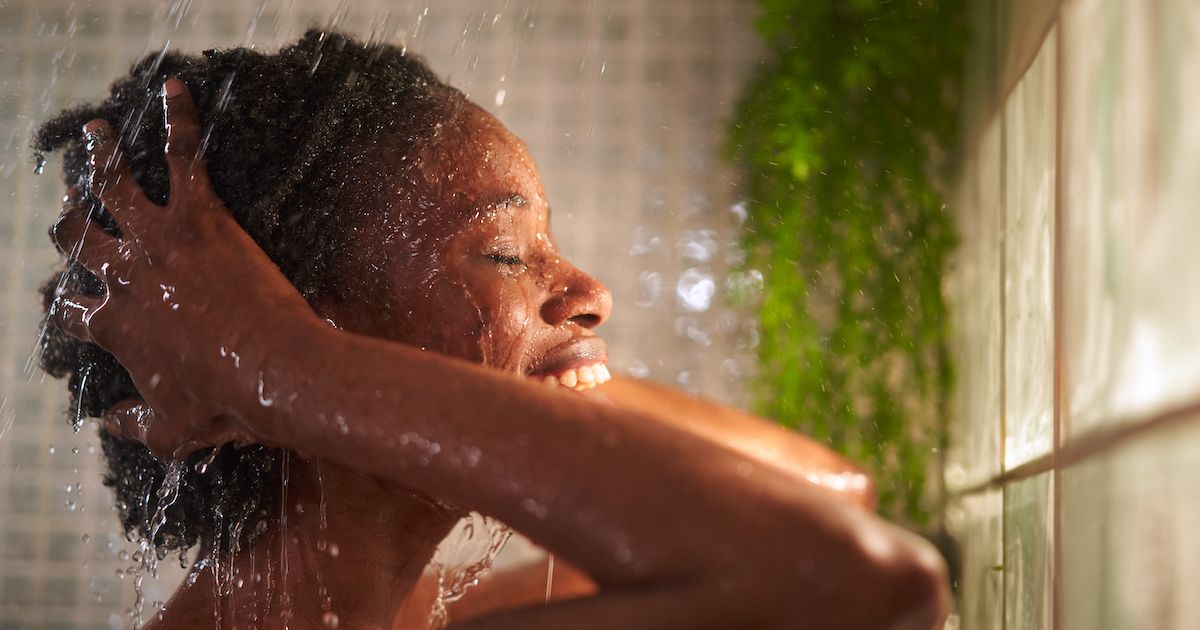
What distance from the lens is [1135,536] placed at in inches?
25.5

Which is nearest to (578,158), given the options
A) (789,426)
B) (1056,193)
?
(789,426)

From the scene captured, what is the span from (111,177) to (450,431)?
382 millimetres

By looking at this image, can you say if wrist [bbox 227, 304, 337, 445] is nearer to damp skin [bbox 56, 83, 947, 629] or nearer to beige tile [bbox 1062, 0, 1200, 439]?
damp skin [bbox 56, 83, 947, 629]

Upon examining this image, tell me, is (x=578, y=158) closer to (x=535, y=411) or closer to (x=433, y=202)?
(x=433, y=202)

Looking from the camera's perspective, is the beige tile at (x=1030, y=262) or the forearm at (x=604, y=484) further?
the beige tile at (x=1030, y=262)

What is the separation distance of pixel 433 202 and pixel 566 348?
0.16 meters

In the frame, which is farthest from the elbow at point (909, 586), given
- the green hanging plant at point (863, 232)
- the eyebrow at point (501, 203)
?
the green hanging plant at point (863, 232)

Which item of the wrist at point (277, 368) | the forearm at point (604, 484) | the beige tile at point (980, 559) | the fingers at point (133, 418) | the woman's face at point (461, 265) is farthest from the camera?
the beige tile at point (980, 559)

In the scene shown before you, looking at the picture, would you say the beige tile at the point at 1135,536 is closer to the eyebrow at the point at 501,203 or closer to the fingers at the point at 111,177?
the eyebrow at the point at 501,203

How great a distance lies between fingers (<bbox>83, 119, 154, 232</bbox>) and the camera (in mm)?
740

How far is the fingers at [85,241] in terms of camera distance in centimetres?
73

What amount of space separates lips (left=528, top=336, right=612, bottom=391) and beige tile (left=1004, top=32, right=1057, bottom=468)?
0.39 m

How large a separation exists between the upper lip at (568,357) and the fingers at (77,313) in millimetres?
320

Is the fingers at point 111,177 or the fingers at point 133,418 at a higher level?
the fingers at point 111,177
